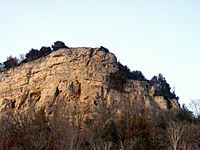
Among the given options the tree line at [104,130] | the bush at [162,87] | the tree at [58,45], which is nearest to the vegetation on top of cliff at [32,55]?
the tree at [58,45]

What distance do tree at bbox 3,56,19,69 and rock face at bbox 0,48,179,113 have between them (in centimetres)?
375

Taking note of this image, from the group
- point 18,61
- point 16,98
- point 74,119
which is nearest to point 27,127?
point 74,119

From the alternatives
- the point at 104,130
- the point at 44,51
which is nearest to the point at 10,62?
the point at 44,51

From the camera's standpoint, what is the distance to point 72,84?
51.9m

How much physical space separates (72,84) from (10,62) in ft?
46.6

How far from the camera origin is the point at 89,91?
168 feet

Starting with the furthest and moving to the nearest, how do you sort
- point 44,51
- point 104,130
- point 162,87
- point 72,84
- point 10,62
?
1. point 10,62
2. point 162,87
3. point 44,51
4. point 72,84
5. point 104,130

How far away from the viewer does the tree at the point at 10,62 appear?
61322 mm

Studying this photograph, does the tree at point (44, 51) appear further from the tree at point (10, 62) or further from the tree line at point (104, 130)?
the tree line at point (104, 130)

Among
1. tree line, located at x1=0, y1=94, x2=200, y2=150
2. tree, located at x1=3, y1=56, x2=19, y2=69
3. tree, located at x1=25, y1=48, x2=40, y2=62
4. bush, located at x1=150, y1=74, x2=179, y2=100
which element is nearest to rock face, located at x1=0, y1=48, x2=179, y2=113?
bush, located at x1=150, y1=74, x2=179, y2=100

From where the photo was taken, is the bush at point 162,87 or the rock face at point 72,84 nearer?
the rock face at point 72,84

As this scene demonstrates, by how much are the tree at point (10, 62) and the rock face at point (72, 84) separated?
375 cm

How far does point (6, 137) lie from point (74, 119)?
10.8 metres

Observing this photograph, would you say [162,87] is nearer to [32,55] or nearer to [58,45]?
[58,45]
